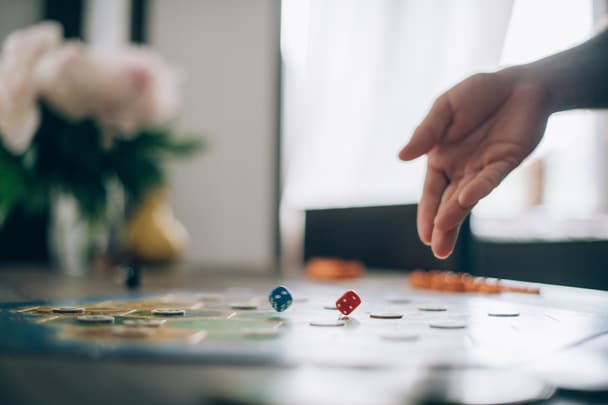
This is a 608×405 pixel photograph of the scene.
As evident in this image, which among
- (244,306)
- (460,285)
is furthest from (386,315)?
(460,285)

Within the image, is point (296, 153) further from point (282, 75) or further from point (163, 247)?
point (163, 247)

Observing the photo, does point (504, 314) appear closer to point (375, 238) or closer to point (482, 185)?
point (482, 185)

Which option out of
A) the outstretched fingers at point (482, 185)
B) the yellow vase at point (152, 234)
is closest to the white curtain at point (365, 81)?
the yellow vase at point (152, 234)

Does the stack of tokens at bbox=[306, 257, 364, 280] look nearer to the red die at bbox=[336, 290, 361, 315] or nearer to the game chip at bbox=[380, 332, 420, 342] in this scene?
the red die at bbox=[336, 290, 361, 315]

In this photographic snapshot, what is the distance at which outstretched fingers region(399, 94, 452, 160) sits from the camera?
0.84 metres

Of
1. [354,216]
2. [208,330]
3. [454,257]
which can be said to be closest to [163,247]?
[354,216]

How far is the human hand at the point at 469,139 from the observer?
0.81 m

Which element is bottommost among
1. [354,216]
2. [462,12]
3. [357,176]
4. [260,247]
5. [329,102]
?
[260,247]

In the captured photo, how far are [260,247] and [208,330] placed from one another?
194 centimetres

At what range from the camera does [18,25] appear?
2.59m

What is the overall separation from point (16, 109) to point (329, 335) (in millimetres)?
1237

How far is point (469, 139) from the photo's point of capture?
90 cm

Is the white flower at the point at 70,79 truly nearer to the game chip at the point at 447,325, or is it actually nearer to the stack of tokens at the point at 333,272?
the stack of tokens at the point at 333,272

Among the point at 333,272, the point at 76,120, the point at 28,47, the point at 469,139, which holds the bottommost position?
the point at 333,272
